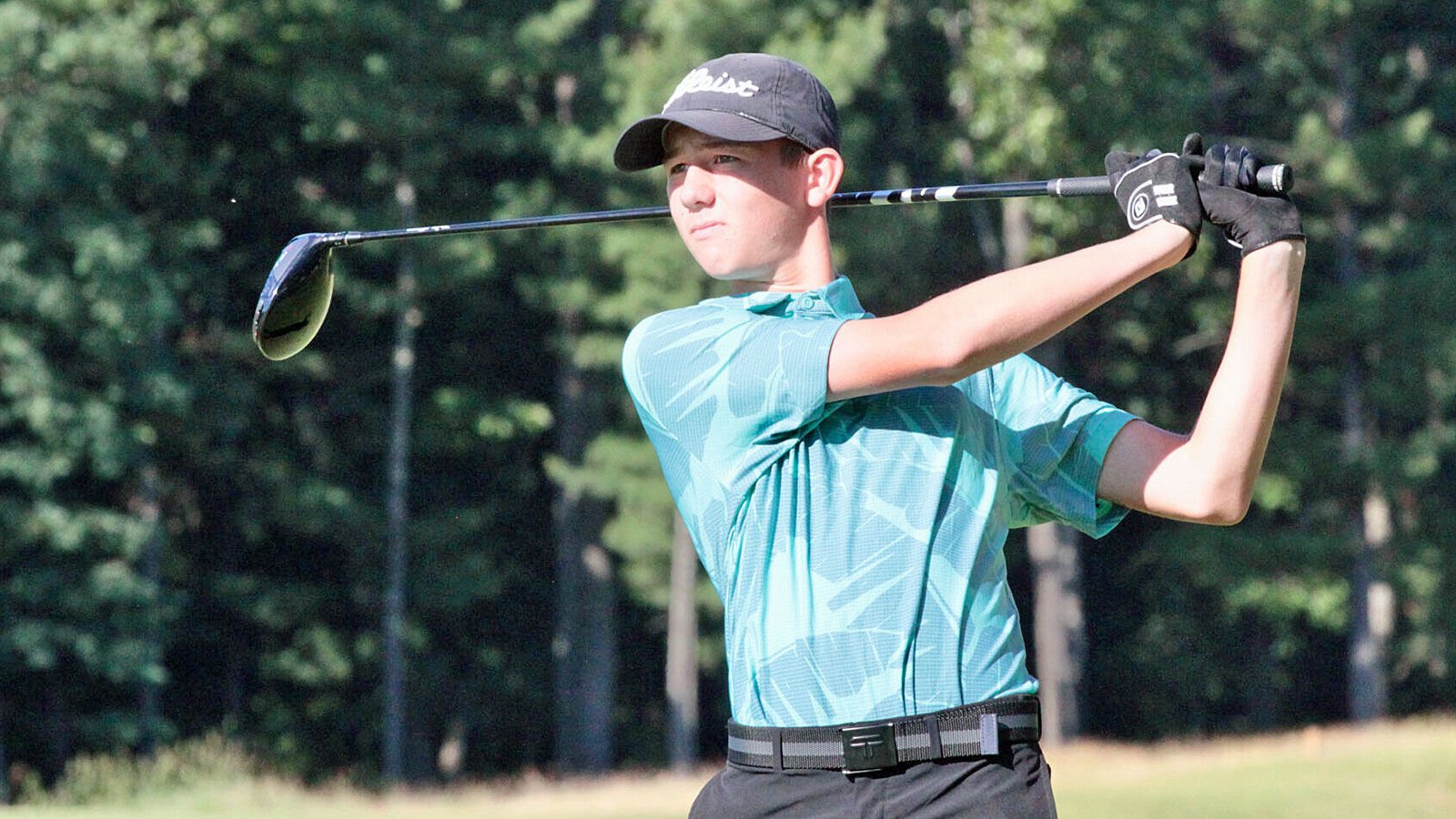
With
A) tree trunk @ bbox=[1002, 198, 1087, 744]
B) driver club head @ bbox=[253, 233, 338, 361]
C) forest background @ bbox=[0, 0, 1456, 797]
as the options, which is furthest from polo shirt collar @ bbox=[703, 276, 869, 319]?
tree trunk @ bbox=[1002, 198, 1087, 744]

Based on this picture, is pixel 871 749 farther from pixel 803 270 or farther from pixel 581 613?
pixel 581 613

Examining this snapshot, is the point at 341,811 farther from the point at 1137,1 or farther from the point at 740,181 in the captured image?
the point at 1137,1

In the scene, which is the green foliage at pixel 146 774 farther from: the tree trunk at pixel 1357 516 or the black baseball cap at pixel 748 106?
the black baseball cap at pixel 748 106

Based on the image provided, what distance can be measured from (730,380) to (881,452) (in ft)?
0.82

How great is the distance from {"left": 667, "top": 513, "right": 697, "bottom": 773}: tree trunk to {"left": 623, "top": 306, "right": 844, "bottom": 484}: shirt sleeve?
83.0 ft

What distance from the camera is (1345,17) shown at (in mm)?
29281

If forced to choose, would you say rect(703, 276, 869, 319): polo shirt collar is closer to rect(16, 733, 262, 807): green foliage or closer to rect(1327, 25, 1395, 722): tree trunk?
rect(16, 733, 262, 807): green foliage

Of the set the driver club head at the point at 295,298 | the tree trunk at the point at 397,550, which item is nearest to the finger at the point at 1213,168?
the driver club head at the point at 295,298

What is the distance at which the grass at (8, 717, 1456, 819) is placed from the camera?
1492 centimetres

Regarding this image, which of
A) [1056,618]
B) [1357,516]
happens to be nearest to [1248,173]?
[1056,618]

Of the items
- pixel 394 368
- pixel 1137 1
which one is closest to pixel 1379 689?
pixel 1137 1

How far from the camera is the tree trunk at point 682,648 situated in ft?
93.1

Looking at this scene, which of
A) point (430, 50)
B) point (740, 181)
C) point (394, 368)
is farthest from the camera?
point (394, 368)

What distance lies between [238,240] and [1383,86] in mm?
18925
